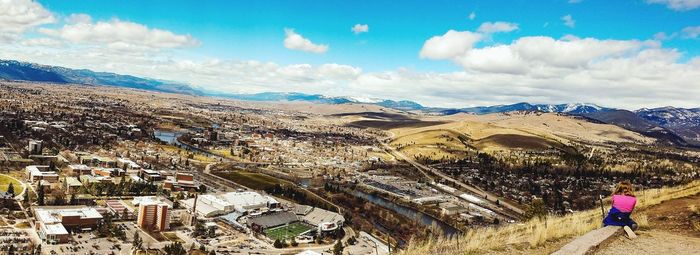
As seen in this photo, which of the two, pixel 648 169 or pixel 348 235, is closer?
pixel 348 235

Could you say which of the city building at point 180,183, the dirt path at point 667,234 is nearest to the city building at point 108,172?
the city building at point 180,183

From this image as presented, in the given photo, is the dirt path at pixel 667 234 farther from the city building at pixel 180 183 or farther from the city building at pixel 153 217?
the city building at pixel 180 183

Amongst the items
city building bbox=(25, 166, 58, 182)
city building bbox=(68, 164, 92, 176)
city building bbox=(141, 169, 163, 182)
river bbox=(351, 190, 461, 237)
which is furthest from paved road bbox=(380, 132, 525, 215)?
city building bbox=(25, 166, 58, 182)

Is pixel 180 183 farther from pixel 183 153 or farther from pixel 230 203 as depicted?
pixel 183 153

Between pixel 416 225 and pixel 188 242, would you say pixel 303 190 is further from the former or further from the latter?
pixel 188 242

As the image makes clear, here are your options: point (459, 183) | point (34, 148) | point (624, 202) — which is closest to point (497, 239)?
point (624, 202)

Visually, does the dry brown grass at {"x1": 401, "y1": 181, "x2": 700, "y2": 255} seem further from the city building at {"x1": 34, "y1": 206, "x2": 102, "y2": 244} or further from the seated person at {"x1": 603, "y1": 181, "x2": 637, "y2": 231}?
the city building at {"x1": 34, "y1": 206, "x2": 102, "y2": 244}

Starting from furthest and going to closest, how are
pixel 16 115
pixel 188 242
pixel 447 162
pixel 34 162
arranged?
pixel 16 115 < pixel 447 162 < pixel 34 162 < pixel 188 242

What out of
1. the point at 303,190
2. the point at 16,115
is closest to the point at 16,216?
the point at 303,190
